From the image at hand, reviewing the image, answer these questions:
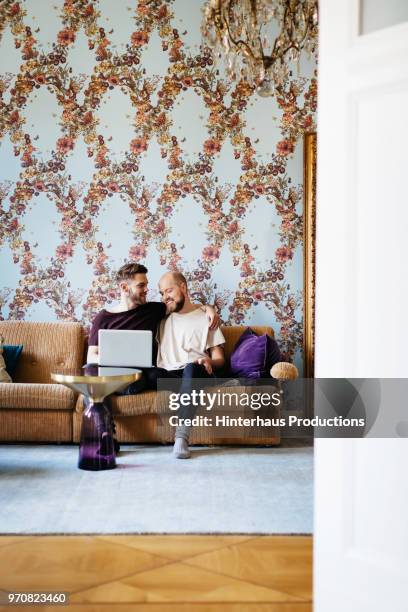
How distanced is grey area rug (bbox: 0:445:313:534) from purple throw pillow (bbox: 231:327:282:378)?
0.51 metres

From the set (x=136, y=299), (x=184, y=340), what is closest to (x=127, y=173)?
(x=136, y=299)

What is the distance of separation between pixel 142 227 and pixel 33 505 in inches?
106

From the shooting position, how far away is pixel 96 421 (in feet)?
13.2

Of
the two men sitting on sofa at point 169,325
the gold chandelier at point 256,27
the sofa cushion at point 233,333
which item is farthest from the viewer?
the sofa cushion at point 233,333

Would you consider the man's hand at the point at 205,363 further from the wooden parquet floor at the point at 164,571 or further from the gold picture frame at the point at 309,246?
the wooden parquet floor at the point at 164,571

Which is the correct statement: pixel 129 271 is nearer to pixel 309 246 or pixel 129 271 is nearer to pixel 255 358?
pixel 255 358

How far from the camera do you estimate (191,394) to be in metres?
4.57

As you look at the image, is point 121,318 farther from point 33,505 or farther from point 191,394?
point 33,505

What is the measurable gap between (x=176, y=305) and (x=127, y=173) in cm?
111

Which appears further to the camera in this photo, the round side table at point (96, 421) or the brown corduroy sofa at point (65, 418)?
the brown corduroy sofa at point (65, 418)

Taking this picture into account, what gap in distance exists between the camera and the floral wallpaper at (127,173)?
550cm

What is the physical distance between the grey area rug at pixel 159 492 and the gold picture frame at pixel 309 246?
1041mm

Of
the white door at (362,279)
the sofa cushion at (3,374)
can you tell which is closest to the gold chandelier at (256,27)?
the white door at (362,279)

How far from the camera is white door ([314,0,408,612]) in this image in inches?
71.9
